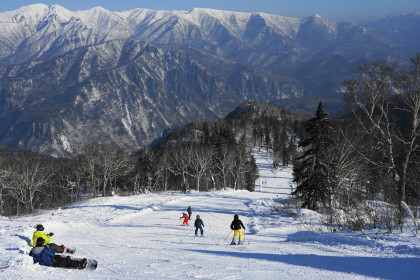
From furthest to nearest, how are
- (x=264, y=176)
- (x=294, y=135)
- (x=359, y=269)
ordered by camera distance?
(x=294, y=135), (x=264, y=176), (x=359, y=269)

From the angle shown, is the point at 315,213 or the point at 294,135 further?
the point at 294,135

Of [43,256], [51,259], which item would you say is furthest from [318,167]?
[43,256]

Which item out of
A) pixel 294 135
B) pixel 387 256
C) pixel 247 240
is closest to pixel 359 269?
pixel 387 256

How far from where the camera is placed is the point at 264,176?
102375 millimetres

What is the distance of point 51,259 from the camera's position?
13133mm

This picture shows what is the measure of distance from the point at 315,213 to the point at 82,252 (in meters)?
20.5

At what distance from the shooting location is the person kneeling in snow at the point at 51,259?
13.0m

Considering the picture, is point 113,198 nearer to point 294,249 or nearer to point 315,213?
point 315,213

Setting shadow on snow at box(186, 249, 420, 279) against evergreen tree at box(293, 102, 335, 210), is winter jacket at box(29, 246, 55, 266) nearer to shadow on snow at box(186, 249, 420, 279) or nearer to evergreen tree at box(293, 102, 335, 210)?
shadow on snow at box(186, 249, 420, 279)

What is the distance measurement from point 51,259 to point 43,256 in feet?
0.98

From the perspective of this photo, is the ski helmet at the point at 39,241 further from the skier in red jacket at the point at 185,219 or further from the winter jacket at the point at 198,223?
the skier in red jacket at the point at 185,219

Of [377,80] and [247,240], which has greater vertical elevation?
[377,80]

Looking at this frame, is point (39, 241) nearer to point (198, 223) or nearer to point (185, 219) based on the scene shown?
point (198, 223)

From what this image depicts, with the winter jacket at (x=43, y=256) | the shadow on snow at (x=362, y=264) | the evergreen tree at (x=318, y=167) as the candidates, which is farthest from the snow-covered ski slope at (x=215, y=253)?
the evergreen tree at (x=318, y=167)
